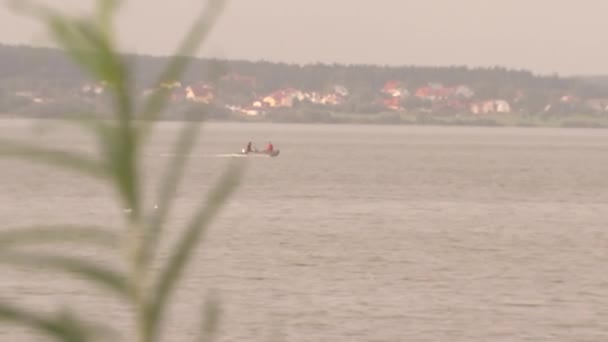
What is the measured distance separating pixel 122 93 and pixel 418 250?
141ft

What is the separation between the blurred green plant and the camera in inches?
102

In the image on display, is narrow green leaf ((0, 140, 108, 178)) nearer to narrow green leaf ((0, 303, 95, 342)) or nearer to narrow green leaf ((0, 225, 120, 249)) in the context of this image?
narrow green leaf ((0, 225, 120, 249))

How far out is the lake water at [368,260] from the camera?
88.1ft

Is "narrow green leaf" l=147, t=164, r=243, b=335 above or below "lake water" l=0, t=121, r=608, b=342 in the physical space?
above

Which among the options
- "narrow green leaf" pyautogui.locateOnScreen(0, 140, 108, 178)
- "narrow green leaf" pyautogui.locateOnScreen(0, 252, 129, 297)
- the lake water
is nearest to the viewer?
"narrow green leaf" pyautogui.locateOnScreen(0, 252, 129, 297)

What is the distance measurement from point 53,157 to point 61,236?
0.16m

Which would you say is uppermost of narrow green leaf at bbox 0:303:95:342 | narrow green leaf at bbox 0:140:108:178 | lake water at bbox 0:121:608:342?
narrow green leaf at bbox 0:140:108:178

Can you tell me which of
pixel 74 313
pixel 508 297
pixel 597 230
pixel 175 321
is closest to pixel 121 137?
pixel 74 313

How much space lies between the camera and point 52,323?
8.42ft

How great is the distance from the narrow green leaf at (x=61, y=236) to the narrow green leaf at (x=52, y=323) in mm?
110

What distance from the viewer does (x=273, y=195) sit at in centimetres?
7600

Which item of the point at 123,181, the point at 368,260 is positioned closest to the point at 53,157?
the point at 123,181

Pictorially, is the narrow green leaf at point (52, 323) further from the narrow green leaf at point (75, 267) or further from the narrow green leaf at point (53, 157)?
the narrow green leaf at point (53, 157)

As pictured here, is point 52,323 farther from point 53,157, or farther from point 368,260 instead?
point 368,260
